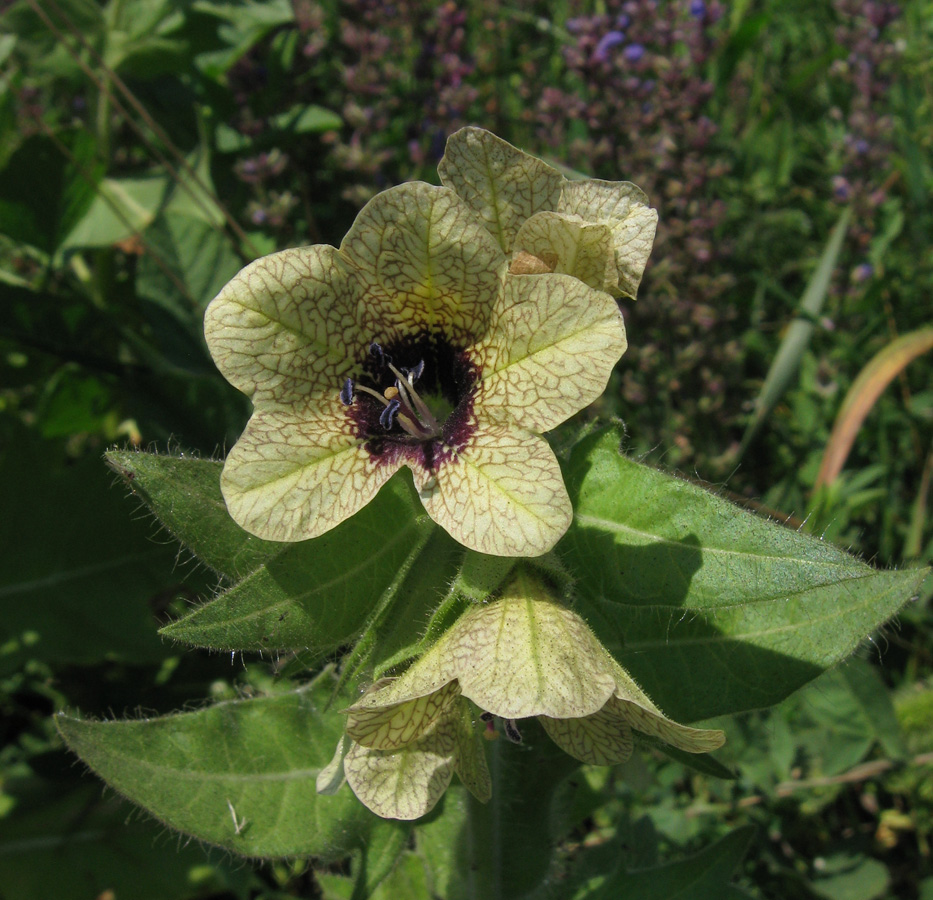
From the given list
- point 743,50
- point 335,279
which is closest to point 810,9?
point 743,50

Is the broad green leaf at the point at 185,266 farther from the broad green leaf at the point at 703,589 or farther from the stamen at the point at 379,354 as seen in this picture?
the broad green leaf at the point at 703,589

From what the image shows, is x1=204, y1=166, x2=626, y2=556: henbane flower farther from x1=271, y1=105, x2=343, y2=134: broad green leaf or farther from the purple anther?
x1=271, y1=105, x2=343, y2=134: broad green leaf

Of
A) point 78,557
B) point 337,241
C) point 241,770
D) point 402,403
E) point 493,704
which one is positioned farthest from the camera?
point 337,241

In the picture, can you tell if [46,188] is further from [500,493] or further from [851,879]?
[851,879]

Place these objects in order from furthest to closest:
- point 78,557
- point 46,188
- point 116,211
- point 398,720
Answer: point 46,188, point 116,211, point 78,557, point 398,720

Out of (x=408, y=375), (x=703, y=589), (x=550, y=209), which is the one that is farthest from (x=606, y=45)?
(x=703, y=589)

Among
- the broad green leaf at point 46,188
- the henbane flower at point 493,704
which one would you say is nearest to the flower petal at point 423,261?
the henbane flower at point 493,704

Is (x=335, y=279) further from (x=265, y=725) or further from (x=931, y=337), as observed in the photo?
(x=931, y=337)
